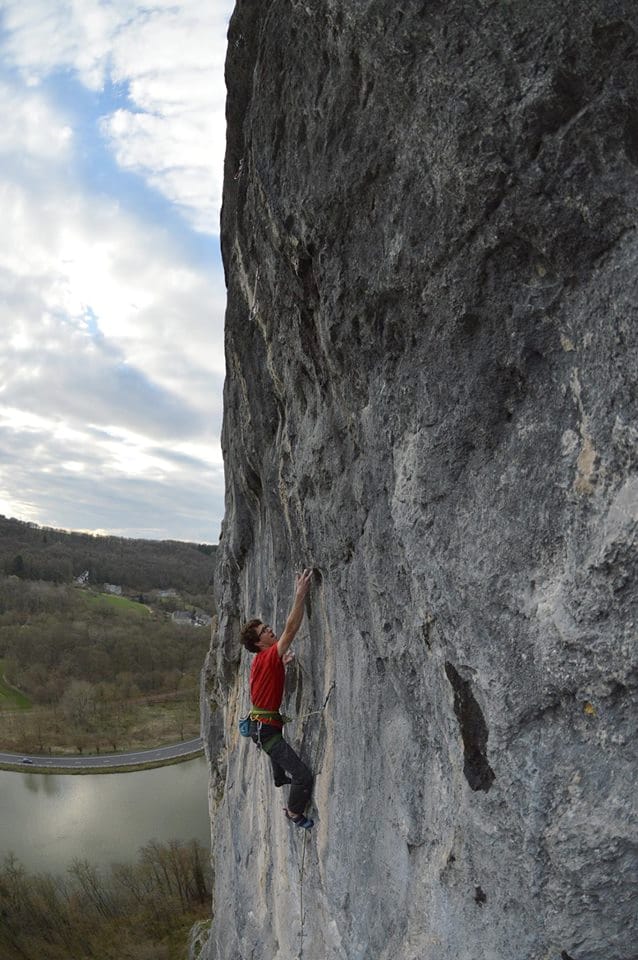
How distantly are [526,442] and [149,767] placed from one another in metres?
37.0

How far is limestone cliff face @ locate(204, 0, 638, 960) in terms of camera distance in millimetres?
2178

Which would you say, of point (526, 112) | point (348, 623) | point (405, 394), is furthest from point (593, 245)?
point (348, 623)

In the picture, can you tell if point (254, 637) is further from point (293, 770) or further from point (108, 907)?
point (108, 907)

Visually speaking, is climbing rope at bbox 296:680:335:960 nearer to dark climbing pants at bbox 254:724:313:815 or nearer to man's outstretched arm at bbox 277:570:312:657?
dark climbing pants at bbox 254:724:313:815

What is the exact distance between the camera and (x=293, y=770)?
193 inches

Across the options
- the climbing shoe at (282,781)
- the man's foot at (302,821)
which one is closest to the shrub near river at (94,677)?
the climbing shoe at (282,781)

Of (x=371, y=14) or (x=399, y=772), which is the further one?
(x=399, y=772)

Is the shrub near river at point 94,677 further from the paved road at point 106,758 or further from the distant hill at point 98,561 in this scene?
the distant hill at point 98,561

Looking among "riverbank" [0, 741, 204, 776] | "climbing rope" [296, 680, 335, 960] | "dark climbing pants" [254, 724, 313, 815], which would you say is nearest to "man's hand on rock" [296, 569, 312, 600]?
"climbing rope" [296, 680, 335, 960]

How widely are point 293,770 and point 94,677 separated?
151 feet

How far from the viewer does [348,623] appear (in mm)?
4266

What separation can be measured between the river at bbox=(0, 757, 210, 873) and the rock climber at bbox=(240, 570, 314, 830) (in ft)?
76.7

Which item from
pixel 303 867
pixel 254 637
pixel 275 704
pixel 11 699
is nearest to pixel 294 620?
pixel 254 637

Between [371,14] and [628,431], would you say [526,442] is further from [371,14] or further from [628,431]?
[371,14]
